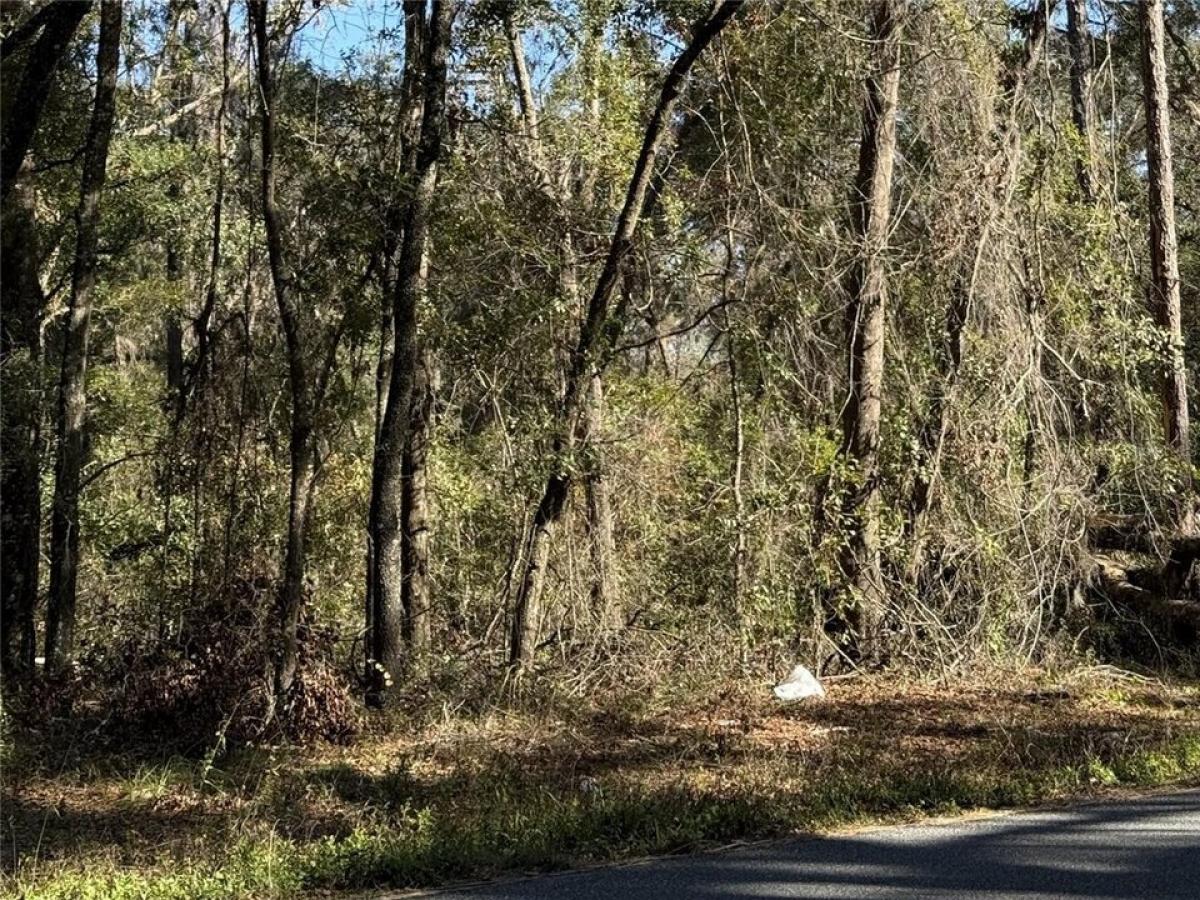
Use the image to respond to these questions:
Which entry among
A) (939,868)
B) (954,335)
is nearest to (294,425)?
(939,868)

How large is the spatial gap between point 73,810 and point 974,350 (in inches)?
343

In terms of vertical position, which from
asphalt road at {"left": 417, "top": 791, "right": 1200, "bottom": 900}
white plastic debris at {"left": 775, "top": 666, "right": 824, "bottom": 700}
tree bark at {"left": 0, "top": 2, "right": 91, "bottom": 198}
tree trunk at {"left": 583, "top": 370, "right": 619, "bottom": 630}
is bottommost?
asphalt road at {"left": 417, "top": 791, "right": 1200, "bottom": 900}

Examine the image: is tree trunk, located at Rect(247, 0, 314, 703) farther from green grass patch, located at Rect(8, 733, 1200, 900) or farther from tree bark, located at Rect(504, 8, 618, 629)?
tree bark, located at Rect(504, 8, 618, 629)

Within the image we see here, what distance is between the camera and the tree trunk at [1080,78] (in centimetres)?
1312

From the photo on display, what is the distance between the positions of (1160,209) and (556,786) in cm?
1221

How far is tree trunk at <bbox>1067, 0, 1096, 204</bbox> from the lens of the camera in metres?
13.1

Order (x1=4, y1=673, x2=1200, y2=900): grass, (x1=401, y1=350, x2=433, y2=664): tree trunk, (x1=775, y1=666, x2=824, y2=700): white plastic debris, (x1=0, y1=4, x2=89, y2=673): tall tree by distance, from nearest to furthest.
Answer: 1. (x1=4, y1=673, x2=1200, y2=900): grass
2. (x1=775, y1=666, x2=824, y2=700): white plastic debris
3. (x1=0, y1=4, x2=89, y2=673): tall tree
4. (x1=401, y1=350, x2=433, y2=664): tree trunk

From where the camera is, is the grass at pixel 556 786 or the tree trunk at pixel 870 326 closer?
the grass at pixel 556 786

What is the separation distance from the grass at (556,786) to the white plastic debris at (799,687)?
0.94ft

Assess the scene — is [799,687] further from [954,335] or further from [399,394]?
[399,394]

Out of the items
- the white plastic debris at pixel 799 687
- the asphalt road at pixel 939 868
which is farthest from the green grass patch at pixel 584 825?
the white plastic debris at pixel 799 687

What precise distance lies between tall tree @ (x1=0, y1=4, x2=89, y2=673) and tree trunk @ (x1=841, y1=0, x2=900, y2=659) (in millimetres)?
7319

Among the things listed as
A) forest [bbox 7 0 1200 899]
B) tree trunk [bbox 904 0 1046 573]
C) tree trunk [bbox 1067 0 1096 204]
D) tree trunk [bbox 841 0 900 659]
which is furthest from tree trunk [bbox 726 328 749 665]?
tree trunk [bbox 1067 0 1096 204]

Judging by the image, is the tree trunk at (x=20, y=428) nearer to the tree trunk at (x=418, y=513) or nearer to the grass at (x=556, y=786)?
the tree trunk at (x=418, y=513)
